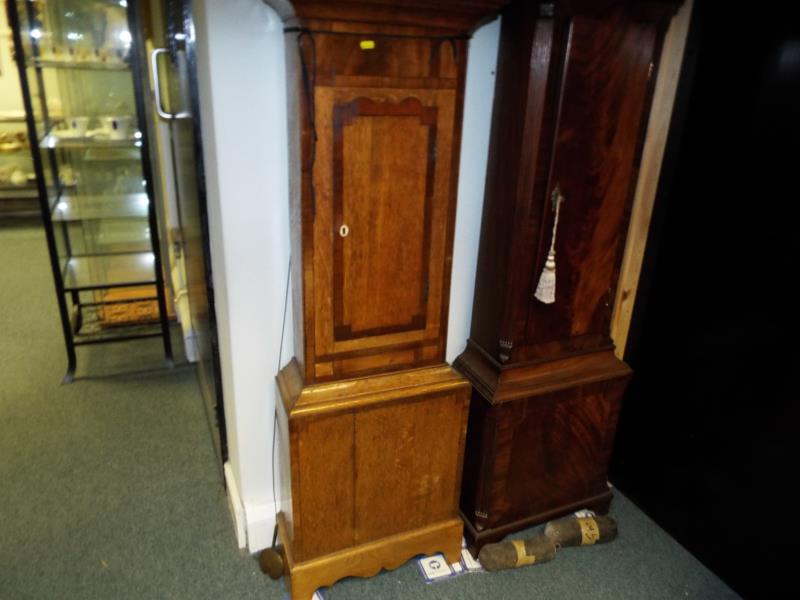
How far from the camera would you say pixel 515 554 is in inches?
69.1

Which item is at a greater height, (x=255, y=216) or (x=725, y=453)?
(x=255, y=216)

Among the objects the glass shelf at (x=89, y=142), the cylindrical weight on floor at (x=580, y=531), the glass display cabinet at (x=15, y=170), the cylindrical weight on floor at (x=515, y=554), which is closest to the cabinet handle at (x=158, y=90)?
the glass shelf at (x=89, y=142)

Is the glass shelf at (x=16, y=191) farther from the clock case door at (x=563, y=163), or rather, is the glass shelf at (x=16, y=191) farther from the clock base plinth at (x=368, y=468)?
the clock case door at (x=563, y=163)

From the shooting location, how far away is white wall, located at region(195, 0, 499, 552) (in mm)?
1314

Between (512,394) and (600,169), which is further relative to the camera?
(512,394)

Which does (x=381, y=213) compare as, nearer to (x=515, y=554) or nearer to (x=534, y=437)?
(x=534, y=437)

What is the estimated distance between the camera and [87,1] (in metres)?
2.46

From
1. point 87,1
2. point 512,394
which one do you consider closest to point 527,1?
point 512,394

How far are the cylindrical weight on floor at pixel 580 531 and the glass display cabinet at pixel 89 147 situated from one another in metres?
2.01

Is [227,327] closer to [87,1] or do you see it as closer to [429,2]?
[429,2]

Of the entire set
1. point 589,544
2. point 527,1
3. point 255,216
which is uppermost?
point 527,1

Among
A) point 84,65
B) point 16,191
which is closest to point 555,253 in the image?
point 84,65

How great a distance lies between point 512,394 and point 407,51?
0.94 metres

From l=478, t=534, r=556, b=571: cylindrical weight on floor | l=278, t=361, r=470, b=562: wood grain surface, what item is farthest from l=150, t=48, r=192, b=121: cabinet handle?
l=478, t=534, r=556, b=571: cylindrical weight on floor
